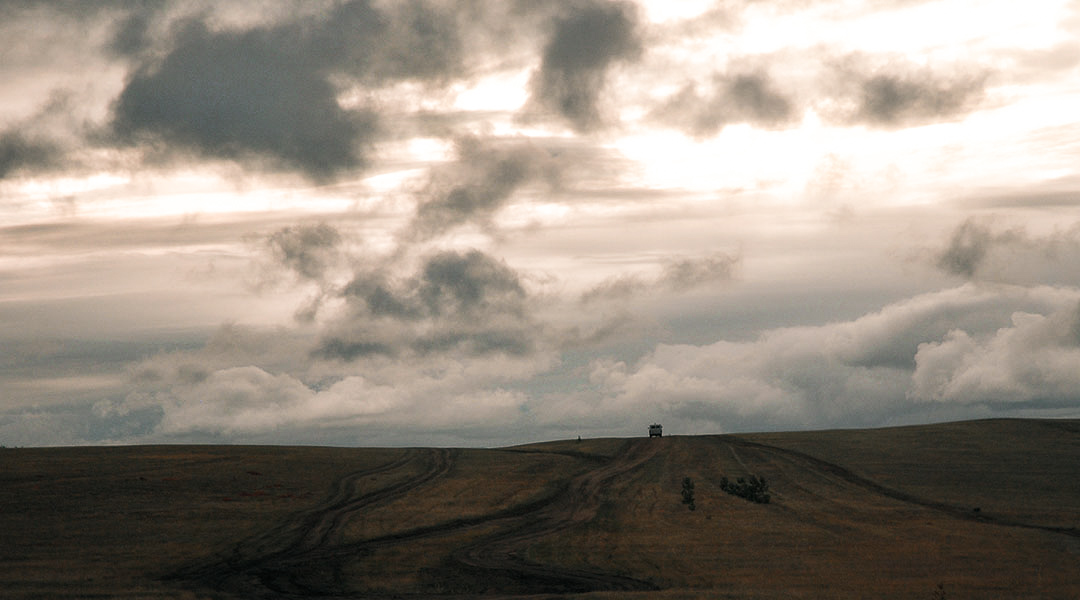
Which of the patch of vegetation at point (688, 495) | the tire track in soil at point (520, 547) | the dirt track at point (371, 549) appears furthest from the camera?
the patch of vegetation at point (688, 495)

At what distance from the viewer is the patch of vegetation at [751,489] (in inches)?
2874

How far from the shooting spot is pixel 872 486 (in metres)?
81.8

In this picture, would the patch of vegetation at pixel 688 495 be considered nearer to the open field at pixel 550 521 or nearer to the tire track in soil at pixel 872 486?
the open field at pixel 550 521

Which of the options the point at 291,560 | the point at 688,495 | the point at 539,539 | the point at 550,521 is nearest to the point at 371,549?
the point at 291,560

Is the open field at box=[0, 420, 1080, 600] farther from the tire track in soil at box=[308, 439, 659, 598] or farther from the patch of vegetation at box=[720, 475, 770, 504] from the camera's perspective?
the patch of vegetation at box=[720, 475, 770, 504]

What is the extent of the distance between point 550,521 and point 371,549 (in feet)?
47.2

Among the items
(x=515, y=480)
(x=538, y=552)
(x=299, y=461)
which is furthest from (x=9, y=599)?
(x=299, y=461)

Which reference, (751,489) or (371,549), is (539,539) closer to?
(371,549)

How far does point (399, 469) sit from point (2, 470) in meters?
→ 37.5

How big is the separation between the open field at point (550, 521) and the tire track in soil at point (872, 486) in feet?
1.40

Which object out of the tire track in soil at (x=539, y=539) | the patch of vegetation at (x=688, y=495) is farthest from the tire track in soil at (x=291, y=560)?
the patch of vegetation at (x=688, y=495)

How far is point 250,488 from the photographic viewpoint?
79.9 m

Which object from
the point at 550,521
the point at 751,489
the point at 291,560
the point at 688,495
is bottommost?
the point at 291,560

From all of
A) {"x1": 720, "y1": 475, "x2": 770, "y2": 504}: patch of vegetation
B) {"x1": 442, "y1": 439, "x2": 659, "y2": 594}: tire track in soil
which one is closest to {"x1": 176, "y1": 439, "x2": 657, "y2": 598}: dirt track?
{"x1": 442, "y1": 439, "x2": 659, "y2": 594}: tire track in soil
